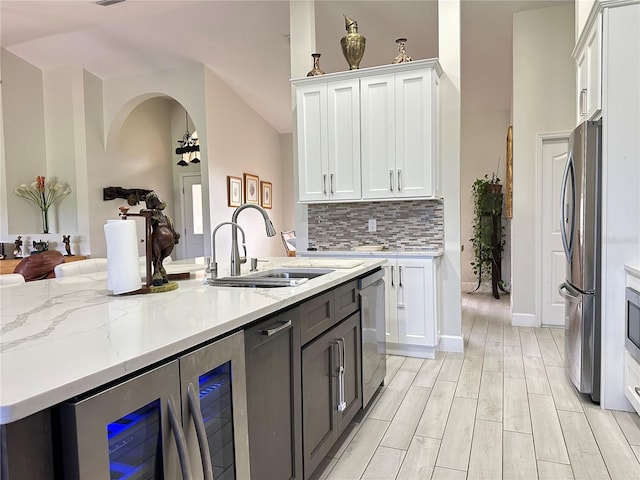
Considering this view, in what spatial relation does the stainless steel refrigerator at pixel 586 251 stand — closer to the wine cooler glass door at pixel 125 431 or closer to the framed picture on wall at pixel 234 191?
the wine cooler glass door at pixel 125 431

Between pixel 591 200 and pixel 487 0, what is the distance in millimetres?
2809

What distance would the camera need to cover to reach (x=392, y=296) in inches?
141

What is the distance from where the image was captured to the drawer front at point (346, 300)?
6.66ft

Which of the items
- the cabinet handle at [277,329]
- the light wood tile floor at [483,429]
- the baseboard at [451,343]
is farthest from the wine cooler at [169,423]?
the baseboard at [451,343]

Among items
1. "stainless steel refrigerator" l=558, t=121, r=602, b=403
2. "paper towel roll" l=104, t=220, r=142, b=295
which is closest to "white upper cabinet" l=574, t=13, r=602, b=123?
"stainless steel refrigerator" l=558, t=121, r=602, b=403

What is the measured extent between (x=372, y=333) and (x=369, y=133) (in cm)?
189

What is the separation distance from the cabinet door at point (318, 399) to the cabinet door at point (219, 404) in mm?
451

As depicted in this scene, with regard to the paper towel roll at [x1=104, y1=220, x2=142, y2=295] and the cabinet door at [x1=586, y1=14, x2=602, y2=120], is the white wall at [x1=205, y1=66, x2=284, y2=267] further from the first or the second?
the cabinet door at [x1=586, y1=14, x2=602, y2=120]

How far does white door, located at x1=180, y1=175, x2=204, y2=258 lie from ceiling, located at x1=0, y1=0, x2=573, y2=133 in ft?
6.90

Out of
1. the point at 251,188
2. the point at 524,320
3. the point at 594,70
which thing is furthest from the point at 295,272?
the point at 251,188

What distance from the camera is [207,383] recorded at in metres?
1.12

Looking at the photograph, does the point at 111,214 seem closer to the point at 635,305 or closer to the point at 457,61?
the point at 457,61

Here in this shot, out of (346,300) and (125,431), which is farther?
(346,300)

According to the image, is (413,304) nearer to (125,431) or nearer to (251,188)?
(125,431)
